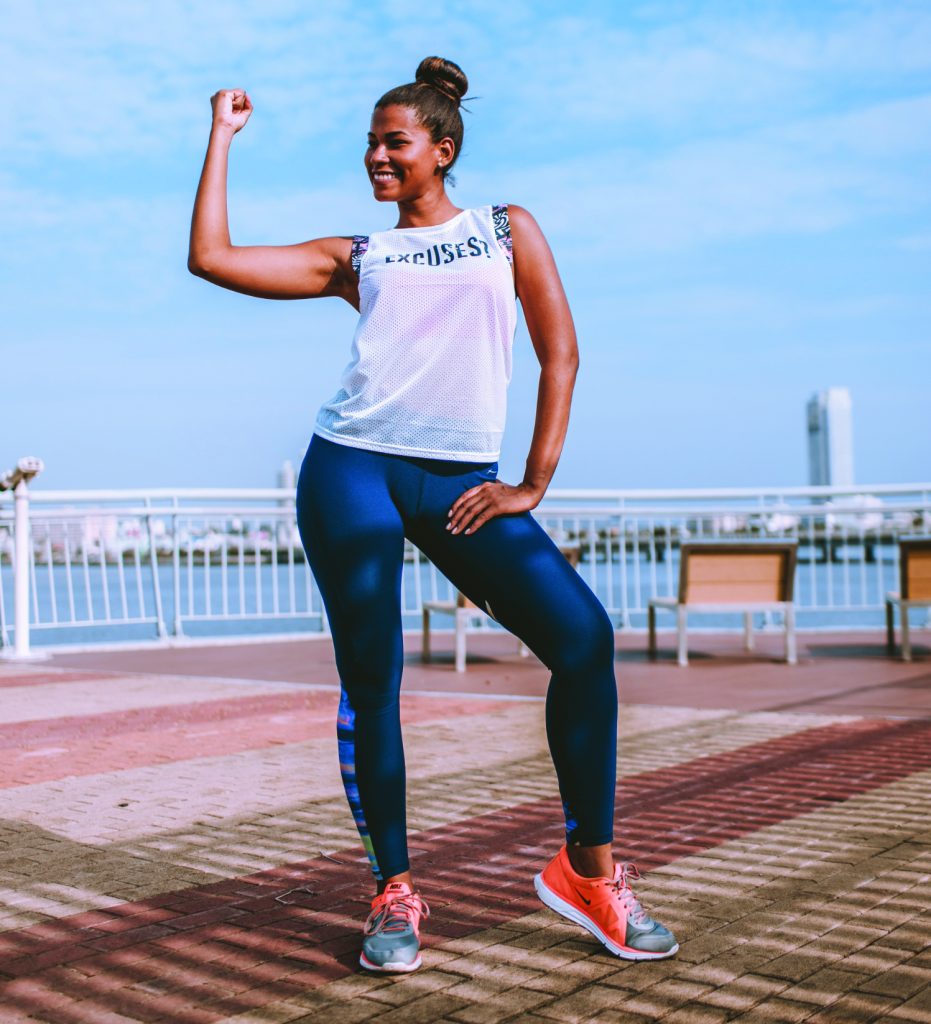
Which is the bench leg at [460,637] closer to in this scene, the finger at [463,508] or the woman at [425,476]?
the woman at [425,476]

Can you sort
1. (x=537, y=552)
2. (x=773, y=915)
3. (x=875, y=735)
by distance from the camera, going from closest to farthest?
(x=537, y=552)
(x=773, y=915)
(x=875, y=735)

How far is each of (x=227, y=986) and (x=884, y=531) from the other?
A: 1015cm

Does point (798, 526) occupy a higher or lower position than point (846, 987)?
higher

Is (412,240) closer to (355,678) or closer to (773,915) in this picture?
(355,678)

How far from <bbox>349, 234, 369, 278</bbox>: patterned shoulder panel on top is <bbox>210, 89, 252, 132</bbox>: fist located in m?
0.35

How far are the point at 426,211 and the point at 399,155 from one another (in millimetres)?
132

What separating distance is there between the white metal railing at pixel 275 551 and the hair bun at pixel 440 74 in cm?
836

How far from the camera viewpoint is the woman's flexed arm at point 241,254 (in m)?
2.53

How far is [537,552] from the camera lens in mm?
2561

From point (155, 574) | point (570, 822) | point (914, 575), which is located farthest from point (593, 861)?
point (155, 574)

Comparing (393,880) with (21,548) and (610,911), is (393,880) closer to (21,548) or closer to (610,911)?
(610,911)

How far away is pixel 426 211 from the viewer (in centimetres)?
269

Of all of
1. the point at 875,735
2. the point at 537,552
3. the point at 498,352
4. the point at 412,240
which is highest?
the point at 412,240

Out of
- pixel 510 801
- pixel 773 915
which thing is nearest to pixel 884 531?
pixel 510 801
